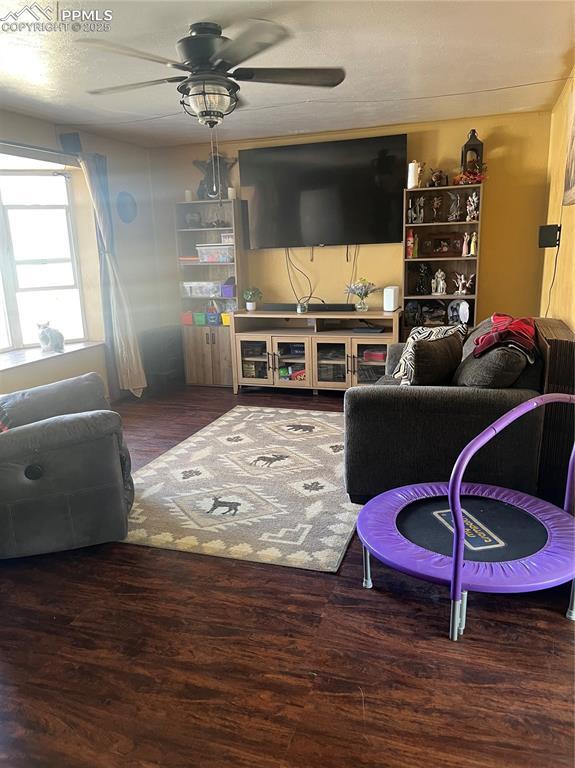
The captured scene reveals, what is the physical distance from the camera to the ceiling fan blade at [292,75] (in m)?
2.41

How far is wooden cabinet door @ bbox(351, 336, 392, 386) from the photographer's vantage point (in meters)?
4.79

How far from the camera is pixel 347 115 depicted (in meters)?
4.39

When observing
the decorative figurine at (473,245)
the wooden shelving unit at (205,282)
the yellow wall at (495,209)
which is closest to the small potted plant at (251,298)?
the wooden shelving unit at (205,282)

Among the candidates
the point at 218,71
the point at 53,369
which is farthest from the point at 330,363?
the point at 218,71

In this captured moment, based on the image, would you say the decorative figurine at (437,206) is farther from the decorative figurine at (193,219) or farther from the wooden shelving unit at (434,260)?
the decorative figurine at (193,219)

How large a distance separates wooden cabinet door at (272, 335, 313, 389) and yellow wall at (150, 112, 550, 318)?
677 millimetres

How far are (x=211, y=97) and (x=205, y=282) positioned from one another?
3.08 meters

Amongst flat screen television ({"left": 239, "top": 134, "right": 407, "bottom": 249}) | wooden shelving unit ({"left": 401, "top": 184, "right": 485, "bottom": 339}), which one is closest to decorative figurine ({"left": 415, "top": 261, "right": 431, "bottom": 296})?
wooden shelving unit ({"left": 401, "top": 184, "right": 485, "bottom": 339})

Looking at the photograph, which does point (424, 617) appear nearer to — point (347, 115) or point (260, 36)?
point (260, 36)

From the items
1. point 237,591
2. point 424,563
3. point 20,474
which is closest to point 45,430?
point 20,474

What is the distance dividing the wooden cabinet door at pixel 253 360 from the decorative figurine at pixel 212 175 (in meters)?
1.46

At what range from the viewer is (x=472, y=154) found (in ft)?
15.1

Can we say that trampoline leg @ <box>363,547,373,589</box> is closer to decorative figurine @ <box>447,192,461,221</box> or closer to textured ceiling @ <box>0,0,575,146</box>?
textured ceiling @ <box>0,0,575,146</box>

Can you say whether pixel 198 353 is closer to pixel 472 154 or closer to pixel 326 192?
pixel 326 192
